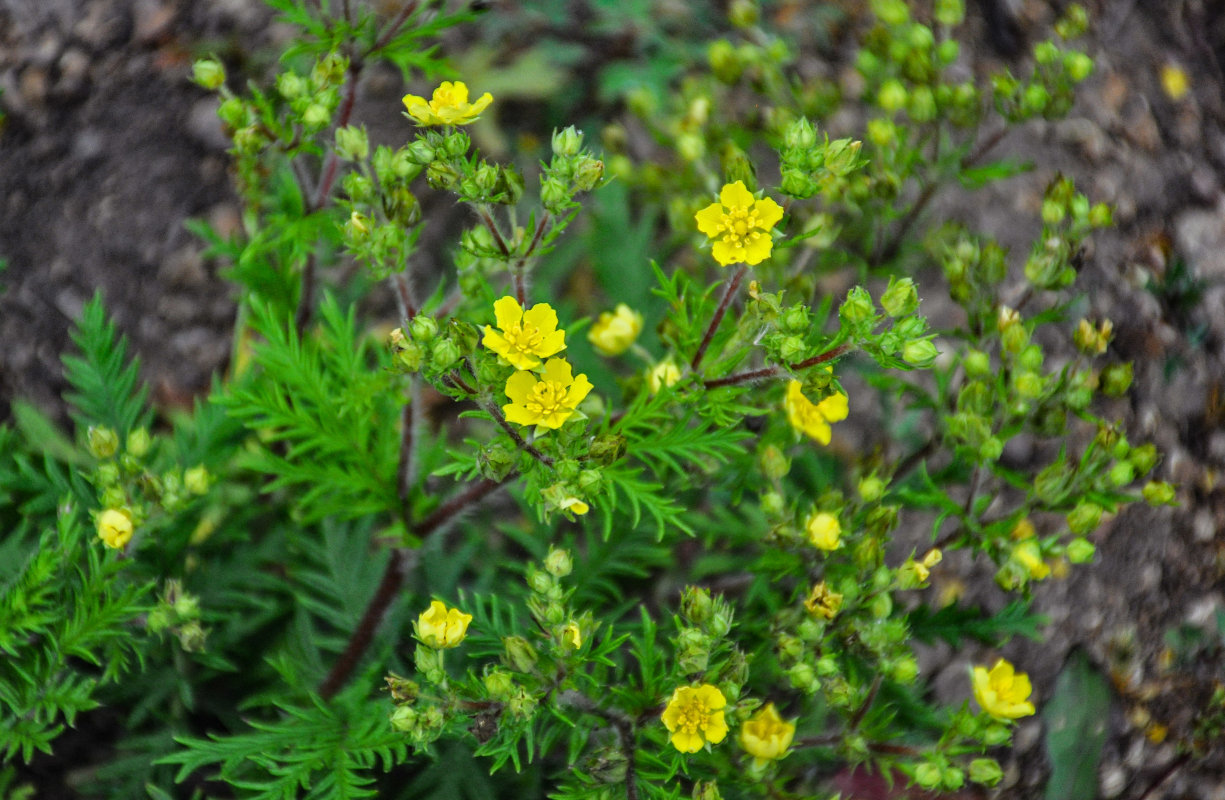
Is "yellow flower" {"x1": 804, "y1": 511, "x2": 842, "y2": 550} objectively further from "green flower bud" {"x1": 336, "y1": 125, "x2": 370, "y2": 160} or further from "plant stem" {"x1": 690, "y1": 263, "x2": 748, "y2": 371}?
"green flower bud" {"x1": 336, "y1": 125, "x2": 370, "y2": 160}

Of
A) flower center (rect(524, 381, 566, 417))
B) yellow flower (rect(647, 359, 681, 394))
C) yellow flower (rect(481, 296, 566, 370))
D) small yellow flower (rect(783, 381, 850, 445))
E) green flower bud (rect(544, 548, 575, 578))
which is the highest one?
yellow flower (rect(481, 296, 566, 370))

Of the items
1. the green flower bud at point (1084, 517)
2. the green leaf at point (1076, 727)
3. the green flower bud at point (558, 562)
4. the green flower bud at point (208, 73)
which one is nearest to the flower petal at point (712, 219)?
the green flower bud at point (558, 562)

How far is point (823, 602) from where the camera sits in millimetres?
1991

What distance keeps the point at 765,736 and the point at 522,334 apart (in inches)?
38.4

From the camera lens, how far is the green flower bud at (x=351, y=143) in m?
1.95

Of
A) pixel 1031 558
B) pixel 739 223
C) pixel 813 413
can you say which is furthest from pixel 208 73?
pixel 1031 558

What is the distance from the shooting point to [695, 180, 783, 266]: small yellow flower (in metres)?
1.75

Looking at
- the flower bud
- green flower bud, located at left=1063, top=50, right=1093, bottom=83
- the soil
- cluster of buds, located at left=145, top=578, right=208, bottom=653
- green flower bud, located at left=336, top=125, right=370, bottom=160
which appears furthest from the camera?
the soil

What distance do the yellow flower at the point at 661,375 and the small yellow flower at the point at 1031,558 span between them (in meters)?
A: 0.80

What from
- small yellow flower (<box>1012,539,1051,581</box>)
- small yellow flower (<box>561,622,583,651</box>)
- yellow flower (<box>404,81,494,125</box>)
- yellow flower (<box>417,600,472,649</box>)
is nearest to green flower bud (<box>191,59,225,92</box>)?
yellow flower (<box>404,81,494,125</box>)

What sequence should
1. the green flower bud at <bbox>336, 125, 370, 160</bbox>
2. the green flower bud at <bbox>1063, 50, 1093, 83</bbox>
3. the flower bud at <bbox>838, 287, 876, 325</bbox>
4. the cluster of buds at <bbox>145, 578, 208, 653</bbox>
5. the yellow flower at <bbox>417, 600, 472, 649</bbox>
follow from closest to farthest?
the flower bud at <bbox>838, 287, 876, 325</bbox> < the yellow flower at <bbox>417, 600, 472, 649</bbox> < the green flower bud at <bbox>336, 125, 370, 160</bbox> < the cluster of buds at <bbox>145, 578, 208, 653</bbox> < the green flower bud at <bbox>1063, 50, 1093, 83</bbox>

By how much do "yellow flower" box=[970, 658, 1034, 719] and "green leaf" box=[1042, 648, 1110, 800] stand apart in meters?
1.01

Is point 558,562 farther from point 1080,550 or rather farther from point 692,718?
point 1080,550

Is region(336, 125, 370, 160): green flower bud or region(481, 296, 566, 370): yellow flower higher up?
region(336, 125, 370, 160): green flower bud
